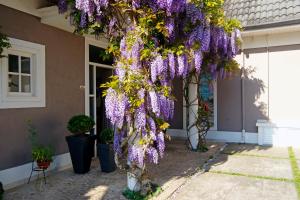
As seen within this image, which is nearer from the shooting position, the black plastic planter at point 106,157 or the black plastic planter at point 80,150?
the black plastic planter at point 80,150

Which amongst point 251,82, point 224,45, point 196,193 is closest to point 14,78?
point 196,193

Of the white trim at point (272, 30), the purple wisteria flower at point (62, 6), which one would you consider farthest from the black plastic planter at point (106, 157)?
the white trim at point (272, 30)

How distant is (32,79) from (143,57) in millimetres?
2620

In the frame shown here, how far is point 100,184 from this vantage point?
493 cm

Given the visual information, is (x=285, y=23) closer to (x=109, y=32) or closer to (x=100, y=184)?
(x=109, y=32)

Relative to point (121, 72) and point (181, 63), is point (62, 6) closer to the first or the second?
point (121, 72)

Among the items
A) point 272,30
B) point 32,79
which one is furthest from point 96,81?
point 272,30

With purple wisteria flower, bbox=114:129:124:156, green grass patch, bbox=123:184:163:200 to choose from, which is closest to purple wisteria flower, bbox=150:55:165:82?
purple wisteria flower, bbox=114:129:124:156

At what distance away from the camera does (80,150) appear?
Answer: 5.47 metres

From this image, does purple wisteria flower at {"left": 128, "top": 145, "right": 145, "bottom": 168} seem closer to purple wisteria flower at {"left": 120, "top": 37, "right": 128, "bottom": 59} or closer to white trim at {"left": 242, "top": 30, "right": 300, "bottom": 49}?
purple wisteria flower at {"left": 120, "top": 37, "right": 128, "bottom": 59}

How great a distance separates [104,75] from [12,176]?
3408 mm

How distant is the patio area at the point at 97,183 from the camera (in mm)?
4422

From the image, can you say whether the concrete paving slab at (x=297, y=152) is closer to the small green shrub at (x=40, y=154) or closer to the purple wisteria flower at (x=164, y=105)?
the purple wisteria flower at (x=164, y=105)

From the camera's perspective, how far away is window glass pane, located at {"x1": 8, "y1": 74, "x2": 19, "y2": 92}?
199 inches
